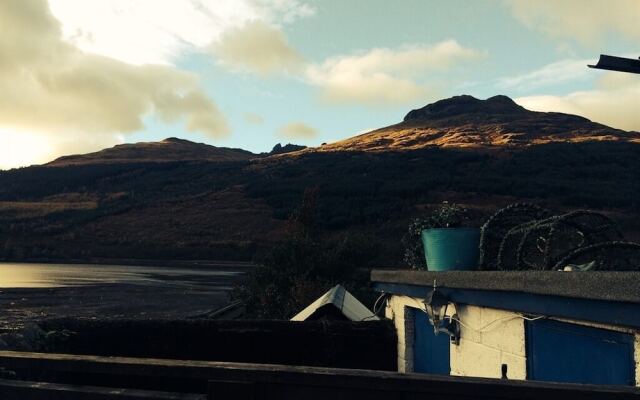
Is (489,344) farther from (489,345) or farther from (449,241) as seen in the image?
(449,241)

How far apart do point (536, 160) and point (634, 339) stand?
309 ft

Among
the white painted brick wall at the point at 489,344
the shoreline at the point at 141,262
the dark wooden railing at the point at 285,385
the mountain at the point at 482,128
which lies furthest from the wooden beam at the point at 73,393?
the mountain at the point at 482,128

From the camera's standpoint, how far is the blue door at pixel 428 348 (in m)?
6.68

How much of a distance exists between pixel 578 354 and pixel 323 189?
81.6 meters

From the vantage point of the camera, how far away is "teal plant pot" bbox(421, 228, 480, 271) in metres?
6.33

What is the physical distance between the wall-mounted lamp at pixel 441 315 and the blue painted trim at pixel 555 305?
0.11 m

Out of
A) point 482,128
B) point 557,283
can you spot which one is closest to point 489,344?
point 557,283

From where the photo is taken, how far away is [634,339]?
3428 millimetres

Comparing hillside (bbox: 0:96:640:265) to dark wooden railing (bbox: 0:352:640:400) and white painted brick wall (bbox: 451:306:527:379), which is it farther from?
dark wooden railing (bbox: 0:352:640:400)

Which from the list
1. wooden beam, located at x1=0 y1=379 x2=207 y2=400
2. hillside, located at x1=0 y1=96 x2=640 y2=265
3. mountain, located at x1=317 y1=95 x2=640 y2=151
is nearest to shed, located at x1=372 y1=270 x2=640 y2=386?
wooden beam, located at x1=0 y1=379 x2=207 y2=400

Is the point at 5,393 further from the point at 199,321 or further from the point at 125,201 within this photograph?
the point at 125,201

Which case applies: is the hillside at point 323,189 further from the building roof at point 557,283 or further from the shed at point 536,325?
the building roof at point 557,283

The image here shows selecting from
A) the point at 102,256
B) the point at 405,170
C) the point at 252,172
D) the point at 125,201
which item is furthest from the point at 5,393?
the point at 252,172

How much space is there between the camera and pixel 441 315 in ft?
20.6
